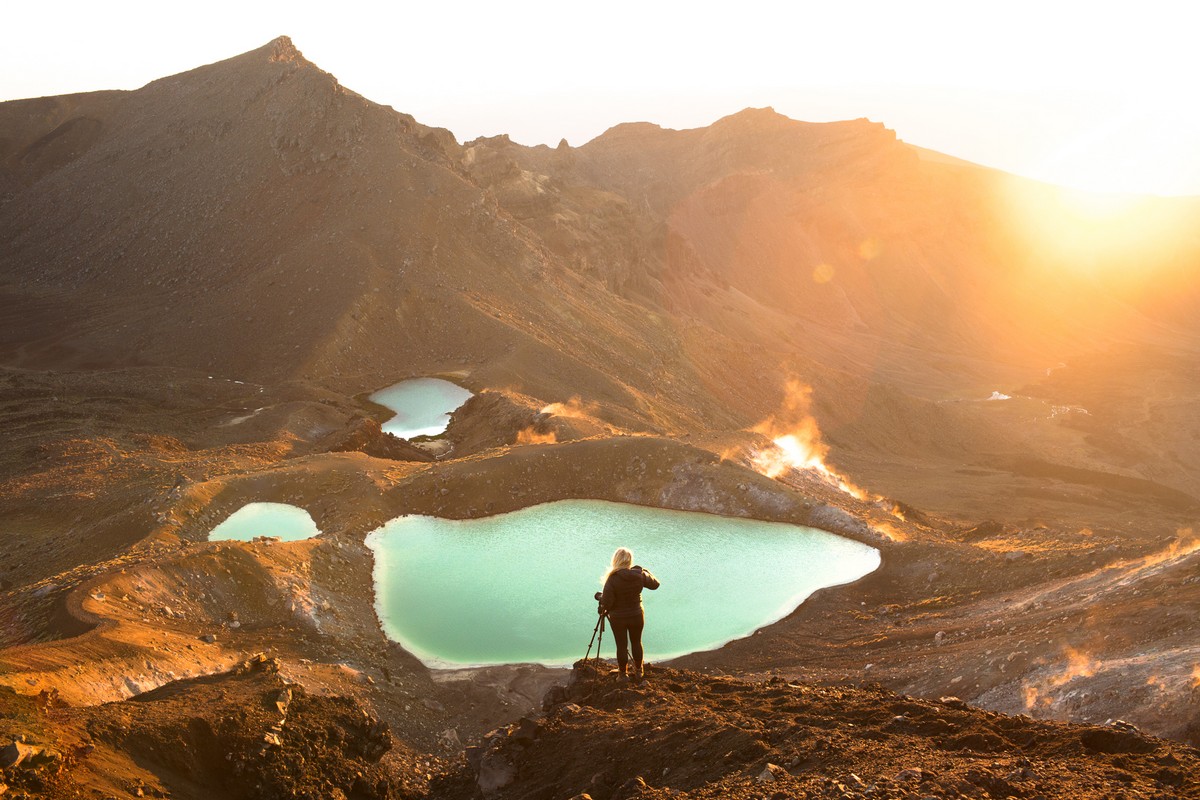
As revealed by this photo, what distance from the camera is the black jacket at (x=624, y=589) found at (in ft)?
46.9

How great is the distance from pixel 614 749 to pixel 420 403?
43.5 m

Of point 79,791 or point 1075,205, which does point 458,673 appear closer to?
point 79,791

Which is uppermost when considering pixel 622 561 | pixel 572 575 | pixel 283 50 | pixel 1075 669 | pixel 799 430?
pixel 283 50

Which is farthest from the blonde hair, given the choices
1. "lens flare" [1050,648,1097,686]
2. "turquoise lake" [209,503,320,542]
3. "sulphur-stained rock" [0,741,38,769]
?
"turquoise lake" [209,503,320,542]

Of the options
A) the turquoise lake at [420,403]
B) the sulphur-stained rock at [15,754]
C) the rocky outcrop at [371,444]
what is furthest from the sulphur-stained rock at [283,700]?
the turquoise lake at [420,403]

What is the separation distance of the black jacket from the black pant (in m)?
0.15

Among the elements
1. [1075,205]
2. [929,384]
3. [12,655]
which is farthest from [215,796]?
[1075,205]

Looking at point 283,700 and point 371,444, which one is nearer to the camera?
point 283,700

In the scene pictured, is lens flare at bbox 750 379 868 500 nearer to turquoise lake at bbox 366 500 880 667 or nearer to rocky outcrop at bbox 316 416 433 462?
turquoise lake at bbox 366 500 880 667

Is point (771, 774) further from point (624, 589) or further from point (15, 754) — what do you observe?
point (15, 754)

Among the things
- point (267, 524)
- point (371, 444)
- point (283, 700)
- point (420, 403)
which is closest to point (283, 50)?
point (420, 403)

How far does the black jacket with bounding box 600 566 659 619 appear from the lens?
1429 centimetres

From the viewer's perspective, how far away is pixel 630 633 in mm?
14727

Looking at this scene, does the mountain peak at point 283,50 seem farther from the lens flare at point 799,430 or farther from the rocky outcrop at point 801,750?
the rocky outcrop at point 801,750
